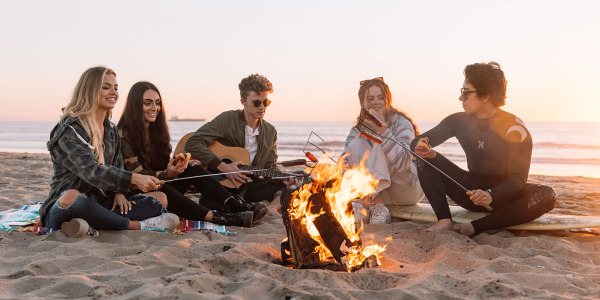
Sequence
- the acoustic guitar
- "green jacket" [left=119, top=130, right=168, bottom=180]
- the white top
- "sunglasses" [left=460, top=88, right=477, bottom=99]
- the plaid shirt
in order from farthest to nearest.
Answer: the white top → the acoustic guitar → "green jacket" [left=119, top=130, right=168, bottom=180] → "sunglasses" [left=460, top=88, right=477, bottom=99] → the plaid shirt

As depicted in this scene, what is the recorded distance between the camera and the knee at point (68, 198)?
12.7 ft

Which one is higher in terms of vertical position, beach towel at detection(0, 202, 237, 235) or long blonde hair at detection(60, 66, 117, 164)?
long blonde hair at detection(60, 66, 117, 164)

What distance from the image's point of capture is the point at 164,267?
317cm

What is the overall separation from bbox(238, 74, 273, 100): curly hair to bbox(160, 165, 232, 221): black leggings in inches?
43.0

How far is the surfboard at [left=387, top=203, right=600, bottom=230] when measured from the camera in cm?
435

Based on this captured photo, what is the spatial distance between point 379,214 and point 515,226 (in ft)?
4.04

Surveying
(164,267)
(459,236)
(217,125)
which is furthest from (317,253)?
(217,125)

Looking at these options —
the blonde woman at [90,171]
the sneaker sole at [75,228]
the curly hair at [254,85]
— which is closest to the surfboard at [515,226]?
the curly hair at [254,85]

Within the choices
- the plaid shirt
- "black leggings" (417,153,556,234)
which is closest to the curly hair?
"black leggings" (417,153,556,234)

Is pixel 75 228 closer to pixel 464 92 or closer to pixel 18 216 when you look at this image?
pixel 18 216

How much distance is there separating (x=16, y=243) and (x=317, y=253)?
2.38m

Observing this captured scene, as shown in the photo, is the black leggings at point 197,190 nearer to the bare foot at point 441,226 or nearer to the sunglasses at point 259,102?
the sunglasses at point 259,102

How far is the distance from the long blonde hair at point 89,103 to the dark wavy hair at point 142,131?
0.73 metres

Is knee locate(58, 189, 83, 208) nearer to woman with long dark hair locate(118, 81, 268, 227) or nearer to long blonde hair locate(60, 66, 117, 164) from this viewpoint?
long blonde hair locate(60, 66, 117, 164)
